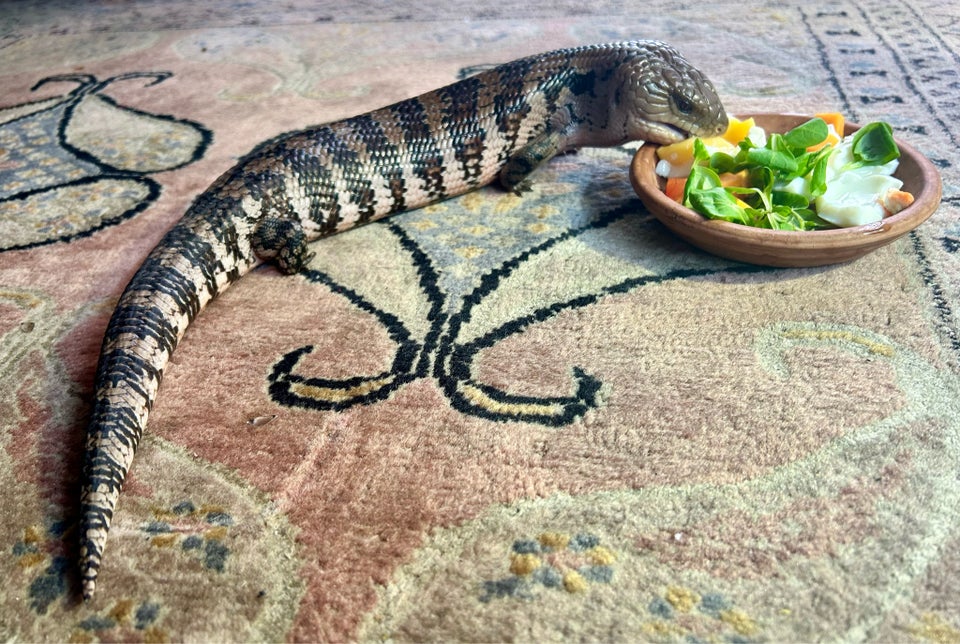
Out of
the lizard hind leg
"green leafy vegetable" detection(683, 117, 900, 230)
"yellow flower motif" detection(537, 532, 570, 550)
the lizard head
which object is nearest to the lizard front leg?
the lizard head

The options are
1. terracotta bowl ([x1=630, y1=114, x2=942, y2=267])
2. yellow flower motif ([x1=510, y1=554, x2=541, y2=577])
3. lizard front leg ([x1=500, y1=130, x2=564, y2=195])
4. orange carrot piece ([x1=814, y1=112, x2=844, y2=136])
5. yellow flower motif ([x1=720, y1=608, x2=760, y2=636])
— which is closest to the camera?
yellow flower motif ([x1=720, y1=608, x2=760, y2=636])

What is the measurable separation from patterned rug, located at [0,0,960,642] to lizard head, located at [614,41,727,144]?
19cm

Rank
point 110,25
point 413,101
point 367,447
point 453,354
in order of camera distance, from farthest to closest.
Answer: point 110,25, point 413,101, point 453,354, point 367,447

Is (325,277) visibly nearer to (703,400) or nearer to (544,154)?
(544,154)

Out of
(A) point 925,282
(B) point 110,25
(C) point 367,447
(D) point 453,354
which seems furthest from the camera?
(B) point 110,25

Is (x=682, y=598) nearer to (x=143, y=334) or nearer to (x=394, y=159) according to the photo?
(x=143, y=334)

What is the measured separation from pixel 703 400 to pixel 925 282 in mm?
701

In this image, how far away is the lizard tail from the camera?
1.23 m

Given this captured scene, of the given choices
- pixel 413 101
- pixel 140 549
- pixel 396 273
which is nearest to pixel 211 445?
pixel 140 549

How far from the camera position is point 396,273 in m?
1.89

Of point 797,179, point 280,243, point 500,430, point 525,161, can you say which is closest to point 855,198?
point 797,179

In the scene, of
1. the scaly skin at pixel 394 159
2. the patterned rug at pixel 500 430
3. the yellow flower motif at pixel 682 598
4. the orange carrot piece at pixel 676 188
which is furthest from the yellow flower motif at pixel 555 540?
the orange carrot piece at pixel 676 188

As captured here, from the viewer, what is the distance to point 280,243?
190cm

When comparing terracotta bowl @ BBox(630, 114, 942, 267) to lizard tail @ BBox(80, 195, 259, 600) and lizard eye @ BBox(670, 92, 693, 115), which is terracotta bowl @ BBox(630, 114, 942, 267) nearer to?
lizard eye @ BBox(670, 92, 693, 115)
